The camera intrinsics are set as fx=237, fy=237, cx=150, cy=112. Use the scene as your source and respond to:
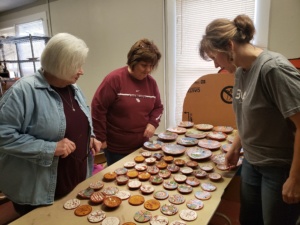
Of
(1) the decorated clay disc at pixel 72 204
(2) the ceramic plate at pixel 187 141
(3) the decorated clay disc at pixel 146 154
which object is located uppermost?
(1) the decorated clay disc at pixel 72 204

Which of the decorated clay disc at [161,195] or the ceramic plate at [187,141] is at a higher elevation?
the decorated clay disc at [161,195]

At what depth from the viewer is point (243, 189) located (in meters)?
1.16

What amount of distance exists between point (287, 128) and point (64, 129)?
0.88m

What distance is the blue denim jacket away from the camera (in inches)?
34.6

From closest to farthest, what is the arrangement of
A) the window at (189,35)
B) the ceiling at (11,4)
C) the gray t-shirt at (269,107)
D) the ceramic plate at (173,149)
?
the gray t-shirt at (269,107) < the ceramic plate at (173,149) < the window at (189,35) < the ceiling at (11,4)

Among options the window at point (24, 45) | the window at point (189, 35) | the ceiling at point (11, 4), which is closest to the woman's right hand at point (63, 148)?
the window at point (189, 35)

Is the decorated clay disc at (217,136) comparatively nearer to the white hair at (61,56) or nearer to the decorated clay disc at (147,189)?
the decorated clay disc at (147,189)

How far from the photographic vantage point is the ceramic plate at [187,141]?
156 cm

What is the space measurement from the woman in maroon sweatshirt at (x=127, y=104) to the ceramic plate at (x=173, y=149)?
239 mm

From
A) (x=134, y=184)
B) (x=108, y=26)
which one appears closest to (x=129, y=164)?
(x=134, y=184)

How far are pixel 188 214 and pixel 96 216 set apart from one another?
339 mm

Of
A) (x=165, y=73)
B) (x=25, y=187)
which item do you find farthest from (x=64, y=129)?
(x=165, y=73)

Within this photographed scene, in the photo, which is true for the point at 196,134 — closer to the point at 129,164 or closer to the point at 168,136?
→ the point at 168,136

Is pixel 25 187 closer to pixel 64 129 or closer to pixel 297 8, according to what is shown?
pixel 64 129
